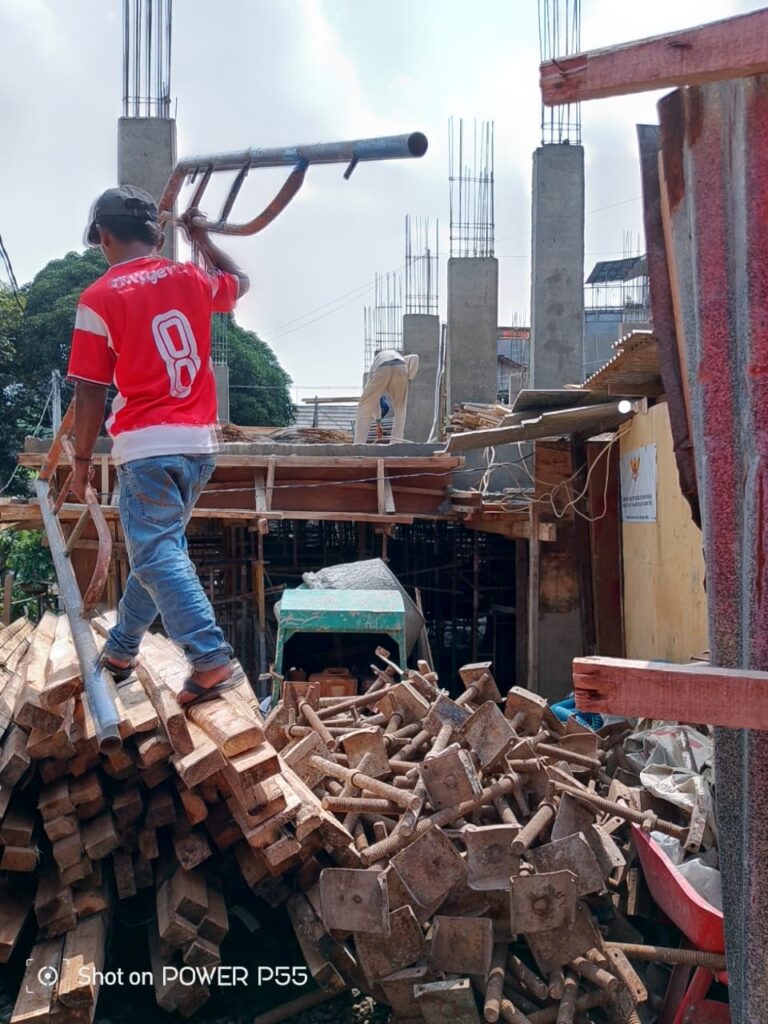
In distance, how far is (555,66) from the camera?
1719 mm

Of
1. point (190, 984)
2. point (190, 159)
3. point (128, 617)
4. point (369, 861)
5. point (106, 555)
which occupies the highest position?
point (190, 159)

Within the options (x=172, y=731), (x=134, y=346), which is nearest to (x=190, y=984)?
(x=172, y=731)

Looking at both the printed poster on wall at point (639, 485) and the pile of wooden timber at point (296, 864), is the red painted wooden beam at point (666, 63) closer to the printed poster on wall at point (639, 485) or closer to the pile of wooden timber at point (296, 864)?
the pile of wooden timber at point (296, 864)

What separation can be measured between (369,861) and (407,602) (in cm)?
469

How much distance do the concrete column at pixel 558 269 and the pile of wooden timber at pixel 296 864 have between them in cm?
1098

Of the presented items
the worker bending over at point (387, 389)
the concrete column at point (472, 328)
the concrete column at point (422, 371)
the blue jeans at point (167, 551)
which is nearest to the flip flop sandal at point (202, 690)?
the blue jeans at point (167, 551)

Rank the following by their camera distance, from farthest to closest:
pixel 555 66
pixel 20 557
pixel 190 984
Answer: pixel 20 557
pixel 190 984
pixel 555 66

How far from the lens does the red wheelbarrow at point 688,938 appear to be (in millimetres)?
3441

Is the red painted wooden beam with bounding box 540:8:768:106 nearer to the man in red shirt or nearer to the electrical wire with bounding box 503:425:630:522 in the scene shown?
the man in red shirt

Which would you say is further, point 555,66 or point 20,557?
point 20,557

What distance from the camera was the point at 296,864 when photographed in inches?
153

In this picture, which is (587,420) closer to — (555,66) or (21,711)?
(21,711)

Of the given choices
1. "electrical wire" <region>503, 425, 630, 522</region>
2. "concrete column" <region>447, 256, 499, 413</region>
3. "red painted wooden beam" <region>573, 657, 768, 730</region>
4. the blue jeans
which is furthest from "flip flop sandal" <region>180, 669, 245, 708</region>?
"concrete column" <region>447, 256, 499, 413</region>

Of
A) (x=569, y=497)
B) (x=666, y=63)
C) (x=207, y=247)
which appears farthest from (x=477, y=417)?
(x=666, y=63)
